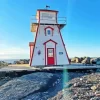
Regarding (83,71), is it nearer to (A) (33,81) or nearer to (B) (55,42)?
(B) (55,42)

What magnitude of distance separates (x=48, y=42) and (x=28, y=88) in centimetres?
947

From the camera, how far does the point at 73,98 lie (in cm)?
870

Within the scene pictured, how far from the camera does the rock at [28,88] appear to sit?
10148 mm

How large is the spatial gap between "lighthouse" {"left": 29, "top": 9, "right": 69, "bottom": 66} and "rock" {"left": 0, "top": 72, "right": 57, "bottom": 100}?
19.7 ft

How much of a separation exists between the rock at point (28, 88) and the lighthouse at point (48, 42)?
5992 mm

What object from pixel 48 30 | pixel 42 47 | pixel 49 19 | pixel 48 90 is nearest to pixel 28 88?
pixel 48 90

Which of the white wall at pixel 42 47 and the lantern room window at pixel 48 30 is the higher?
the lantern room window at pixel 48 30

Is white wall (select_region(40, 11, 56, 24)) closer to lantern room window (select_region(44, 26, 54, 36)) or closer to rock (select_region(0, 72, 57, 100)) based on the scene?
lantern room window (select_region(44, 26, 54, 36))

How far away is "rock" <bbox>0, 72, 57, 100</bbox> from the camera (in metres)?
10.1

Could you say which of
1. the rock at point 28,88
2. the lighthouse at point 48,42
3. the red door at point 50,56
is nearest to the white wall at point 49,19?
the lighthouse at point 48,42

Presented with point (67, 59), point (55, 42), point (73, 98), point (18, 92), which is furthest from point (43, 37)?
point (73, 98)

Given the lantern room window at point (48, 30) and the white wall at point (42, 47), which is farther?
the lantern room window at point (48, 30)

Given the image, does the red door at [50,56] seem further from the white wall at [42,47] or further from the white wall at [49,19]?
the white wall at [49,19]

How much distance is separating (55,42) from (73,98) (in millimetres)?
11980
